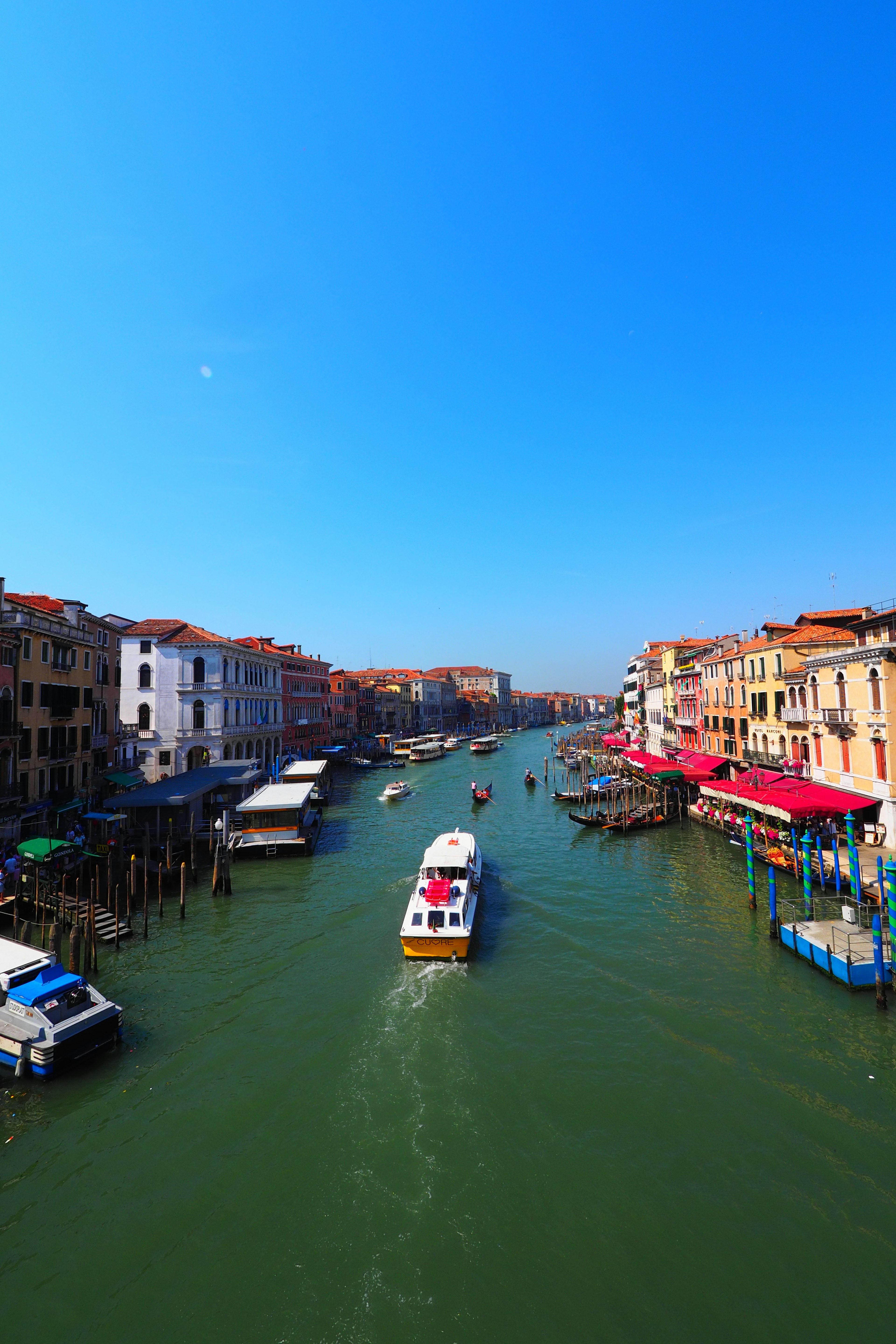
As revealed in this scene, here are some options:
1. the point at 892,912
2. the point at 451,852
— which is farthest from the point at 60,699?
the point at 892,912

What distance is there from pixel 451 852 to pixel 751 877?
1045 centimetres

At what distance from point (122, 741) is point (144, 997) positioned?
2839 cm

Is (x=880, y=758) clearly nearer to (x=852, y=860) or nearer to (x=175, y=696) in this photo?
(x=852, y=860)

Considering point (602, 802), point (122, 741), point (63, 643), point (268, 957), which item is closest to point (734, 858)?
point (602, 802)

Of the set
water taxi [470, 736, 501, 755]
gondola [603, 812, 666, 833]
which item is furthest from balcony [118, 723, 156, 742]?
water taxi [470, 736, 501, 755]

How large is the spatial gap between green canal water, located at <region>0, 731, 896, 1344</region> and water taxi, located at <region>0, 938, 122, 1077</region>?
501mm

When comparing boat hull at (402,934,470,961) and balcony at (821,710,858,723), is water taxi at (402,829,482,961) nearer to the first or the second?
boat hull at (402,934,470,961)

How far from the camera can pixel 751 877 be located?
22375 millimetres

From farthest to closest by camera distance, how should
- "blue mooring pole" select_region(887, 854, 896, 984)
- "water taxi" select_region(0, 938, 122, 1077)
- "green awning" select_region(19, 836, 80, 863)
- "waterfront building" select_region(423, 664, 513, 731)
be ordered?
"waterfront building" select_region(423, 664, 513, 731), "green awning" select_region(19, 836, 80, 863), "blue mooring pole" select_region(887, 854, 896, 984), "water taxi" select_region(0, 938, 122, 1077)

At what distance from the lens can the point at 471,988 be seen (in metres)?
17.0

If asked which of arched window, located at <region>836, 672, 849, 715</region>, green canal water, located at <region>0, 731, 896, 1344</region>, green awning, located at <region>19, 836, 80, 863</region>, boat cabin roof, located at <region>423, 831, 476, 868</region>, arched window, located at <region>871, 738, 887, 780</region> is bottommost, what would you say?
green canal water, located at <region>0, 731, 896, 1344</region>

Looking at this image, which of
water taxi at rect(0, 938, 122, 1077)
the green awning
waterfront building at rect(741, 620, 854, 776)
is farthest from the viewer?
waterfront building at rect(741, 620, 854, 776)

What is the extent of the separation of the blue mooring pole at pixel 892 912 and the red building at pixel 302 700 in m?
52.4

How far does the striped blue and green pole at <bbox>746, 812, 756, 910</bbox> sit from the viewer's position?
2234cm
